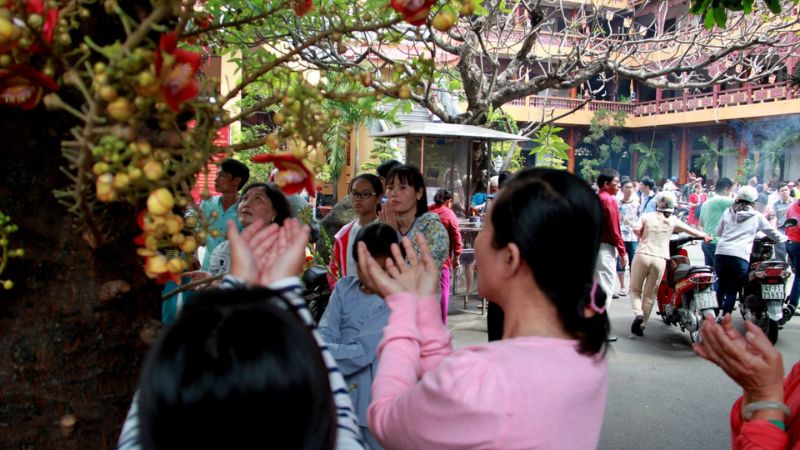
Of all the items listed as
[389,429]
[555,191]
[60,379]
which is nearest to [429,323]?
[389,429]

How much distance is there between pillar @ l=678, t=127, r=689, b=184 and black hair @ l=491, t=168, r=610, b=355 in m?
28.7

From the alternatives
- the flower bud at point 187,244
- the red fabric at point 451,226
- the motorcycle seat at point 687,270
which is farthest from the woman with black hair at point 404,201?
the motorcycle seat at point 687,270

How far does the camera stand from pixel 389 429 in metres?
1.36

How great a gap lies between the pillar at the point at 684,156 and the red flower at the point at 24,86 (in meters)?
29.4

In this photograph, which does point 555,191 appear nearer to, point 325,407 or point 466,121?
point 325,407

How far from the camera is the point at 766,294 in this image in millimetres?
6551

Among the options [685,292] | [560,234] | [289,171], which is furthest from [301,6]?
[685,292]

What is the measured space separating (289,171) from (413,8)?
0.35 meters

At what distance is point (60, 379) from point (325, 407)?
55 centimetres

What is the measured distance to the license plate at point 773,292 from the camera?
21.4ft

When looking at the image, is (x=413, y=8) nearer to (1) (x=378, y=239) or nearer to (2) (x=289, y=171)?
(2) (x=289, y=171)

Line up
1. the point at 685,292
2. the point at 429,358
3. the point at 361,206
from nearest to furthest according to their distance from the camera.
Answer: the point at 429,358, the point at 361,206, the point at 685,292

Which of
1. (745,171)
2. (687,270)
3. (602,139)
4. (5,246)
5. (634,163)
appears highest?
(602,139)

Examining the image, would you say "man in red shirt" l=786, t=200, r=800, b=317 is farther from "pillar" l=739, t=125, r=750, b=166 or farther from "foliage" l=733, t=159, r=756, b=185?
"pillar" l=739, t=125, r=750, b=166
